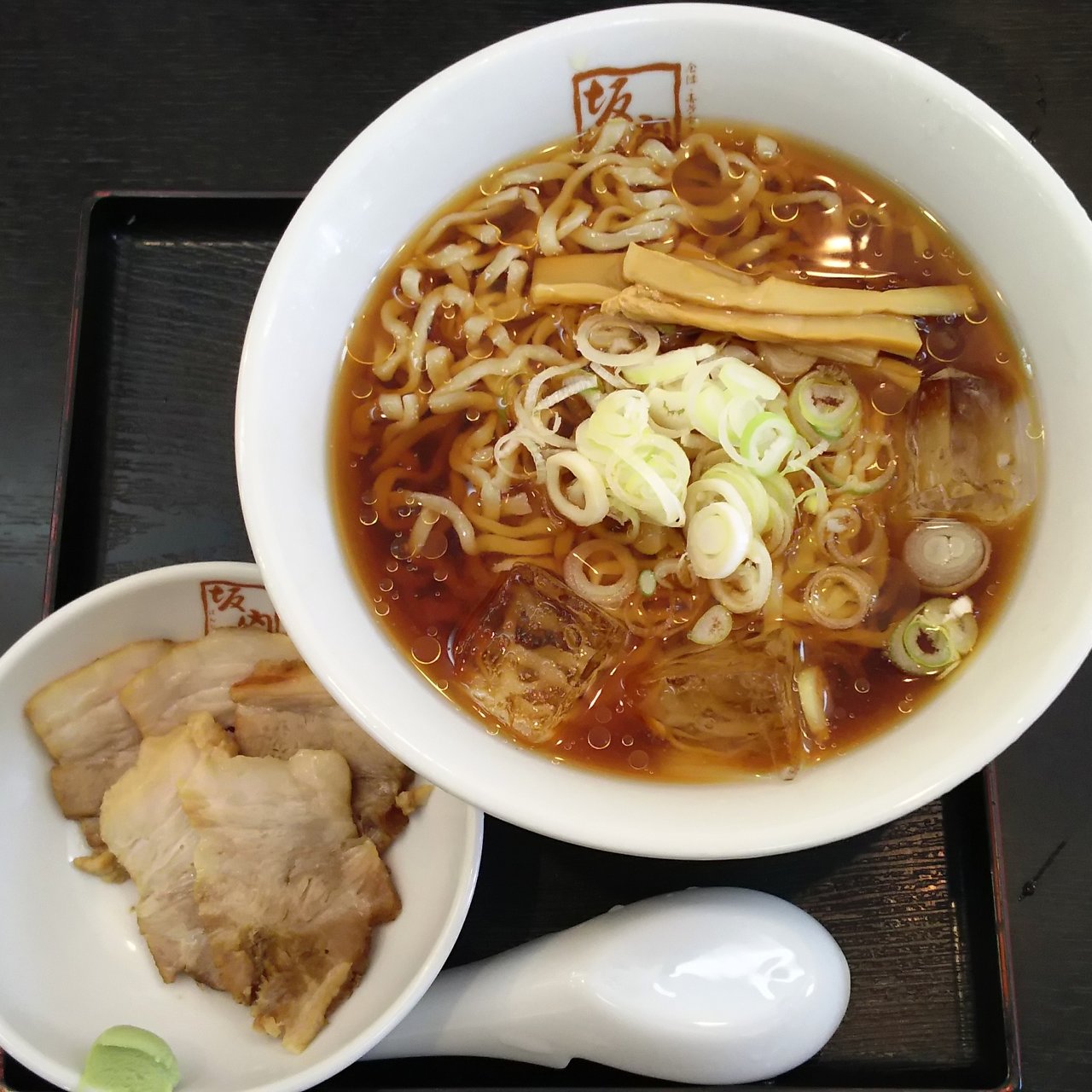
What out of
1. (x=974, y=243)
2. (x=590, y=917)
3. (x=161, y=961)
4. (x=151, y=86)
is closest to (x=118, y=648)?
(x=161, y=961)

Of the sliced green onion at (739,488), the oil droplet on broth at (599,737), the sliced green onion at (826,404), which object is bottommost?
the oil droplet on broth at (599,737)

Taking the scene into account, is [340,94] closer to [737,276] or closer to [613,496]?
[737,276]

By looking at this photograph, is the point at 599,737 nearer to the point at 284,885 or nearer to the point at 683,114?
the point at 284,885

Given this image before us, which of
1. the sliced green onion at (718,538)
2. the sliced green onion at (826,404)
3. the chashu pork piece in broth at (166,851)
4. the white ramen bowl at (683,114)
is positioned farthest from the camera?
the chashu pork piece in broth at (166,851)

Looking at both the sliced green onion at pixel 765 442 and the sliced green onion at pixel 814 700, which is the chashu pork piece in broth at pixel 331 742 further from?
the sliced green onion at pixel 765 442

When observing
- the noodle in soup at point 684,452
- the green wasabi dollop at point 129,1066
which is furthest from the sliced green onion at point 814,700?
the green wasabi dollop at point 129,1066

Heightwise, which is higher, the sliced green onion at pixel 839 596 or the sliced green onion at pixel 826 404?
the sliced green onion at pixel 826 404

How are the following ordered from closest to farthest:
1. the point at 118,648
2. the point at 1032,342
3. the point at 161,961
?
the point at 1032,342
the point at 161,961
the point at 118,648
